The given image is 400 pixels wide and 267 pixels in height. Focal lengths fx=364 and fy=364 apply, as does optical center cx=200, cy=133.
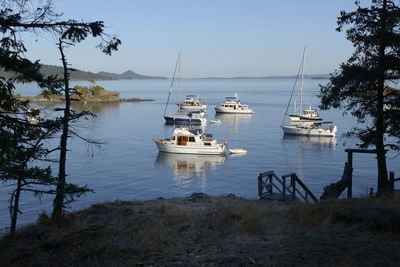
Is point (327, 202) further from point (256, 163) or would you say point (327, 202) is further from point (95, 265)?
point (256, 163)

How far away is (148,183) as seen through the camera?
34188mm

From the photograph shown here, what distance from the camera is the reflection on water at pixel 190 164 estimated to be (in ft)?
119

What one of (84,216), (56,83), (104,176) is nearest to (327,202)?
(84,216)

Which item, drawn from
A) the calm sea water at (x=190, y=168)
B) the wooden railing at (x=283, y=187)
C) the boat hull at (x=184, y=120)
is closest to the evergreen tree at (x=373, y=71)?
the wooden railing at (x=283, y=187)

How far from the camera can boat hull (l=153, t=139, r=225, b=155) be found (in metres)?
47.2

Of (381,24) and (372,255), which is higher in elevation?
(381,24)

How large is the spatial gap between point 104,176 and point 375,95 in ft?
91.5

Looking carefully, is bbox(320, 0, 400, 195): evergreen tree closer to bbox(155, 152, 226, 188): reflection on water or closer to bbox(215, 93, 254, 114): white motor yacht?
bbox(155, 152, 226, 188): reflection on water

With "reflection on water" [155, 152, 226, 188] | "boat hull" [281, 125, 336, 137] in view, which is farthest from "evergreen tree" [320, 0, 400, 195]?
"boat hull" [281, 125, 336, 137]

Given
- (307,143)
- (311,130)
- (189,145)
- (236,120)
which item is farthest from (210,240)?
(236,120)

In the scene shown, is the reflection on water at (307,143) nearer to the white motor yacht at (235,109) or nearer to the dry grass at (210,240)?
the dry grass at (210,240)

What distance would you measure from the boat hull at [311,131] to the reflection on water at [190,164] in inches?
A: 803

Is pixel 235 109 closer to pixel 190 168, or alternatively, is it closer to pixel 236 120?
pixel 236 120

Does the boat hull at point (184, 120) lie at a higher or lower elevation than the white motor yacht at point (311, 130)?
higher
